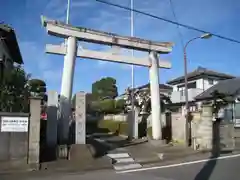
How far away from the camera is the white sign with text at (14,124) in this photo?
41.0 feet

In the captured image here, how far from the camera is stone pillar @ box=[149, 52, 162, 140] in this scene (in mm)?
19109

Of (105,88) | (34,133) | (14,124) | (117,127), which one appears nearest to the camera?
(14,124)

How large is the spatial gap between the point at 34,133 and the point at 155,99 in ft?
28.2

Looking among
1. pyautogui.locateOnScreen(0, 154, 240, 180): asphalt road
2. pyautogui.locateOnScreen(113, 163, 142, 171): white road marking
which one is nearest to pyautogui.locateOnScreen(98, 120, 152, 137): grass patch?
pyautogui.locateOnScreen(113, 163, 142, 171): white road marking

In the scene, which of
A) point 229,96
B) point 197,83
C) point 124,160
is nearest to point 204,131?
point 124,160

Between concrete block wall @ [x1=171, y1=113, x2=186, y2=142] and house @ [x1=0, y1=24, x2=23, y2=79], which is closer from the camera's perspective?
house @ [x1=0, y1=24, x2=23, y2=79]

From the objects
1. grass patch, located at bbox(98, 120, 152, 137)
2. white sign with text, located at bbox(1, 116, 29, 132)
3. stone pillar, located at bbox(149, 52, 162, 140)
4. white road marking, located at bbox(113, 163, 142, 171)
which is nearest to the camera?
white sign with text, located at bbox(1, 116, 29, 132)

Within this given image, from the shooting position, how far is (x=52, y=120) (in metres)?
15.3

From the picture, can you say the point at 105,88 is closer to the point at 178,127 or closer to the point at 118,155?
the point at 178,127

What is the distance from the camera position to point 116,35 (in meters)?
18.1

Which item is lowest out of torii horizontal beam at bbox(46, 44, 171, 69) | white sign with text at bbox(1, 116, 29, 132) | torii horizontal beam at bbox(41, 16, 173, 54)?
white sign with text at bbox(1, 116, 29, 132)

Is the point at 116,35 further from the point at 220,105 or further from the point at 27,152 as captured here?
the point at 220,105

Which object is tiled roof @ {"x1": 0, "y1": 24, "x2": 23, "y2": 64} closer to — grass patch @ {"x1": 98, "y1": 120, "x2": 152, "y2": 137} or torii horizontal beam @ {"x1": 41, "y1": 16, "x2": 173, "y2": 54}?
torii horizontal beam @ {"x1": 41, "y1": 16, "x2": 173, "y2": 54}

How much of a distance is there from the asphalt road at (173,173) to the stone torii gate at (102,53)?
474 cm
